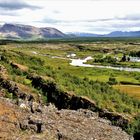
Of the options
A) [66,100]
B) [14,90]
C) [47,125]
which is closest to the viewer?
[47,125]

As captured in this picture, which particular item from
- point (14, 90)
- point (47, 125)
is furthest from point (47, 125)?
point (14, 90)

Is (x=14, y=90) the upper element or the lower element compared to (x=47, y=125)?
lower

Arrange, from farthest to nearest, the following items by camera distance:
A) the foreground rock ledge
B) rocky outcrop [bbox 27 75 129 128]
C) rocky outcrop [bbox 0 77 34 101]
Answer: rocky outcrop [bbox 27 75 129 128] < rocky outcrop [bbox 0 77 34 101] < the foreground rock ledge

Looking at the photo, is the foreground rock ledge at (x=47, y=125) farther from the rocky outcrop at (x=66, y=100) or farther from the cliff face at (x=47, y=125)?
the rocky outcrop at (x=66, y=100)

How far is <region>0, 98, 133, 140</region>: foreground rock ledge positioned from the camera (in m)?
31.4

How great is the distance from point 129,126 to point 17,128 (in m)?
25.9

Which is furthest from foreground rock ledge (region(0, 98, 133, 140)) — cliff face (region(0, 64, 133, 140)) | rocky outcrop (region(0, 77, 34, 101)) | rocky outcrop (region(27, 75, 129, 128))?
rocky outcrop (region(27, 75, 129, 128))

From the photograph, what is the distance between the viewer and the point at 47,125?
33.9 metres

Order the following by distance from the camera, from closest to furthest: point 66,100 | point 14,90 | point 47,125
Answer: point 47,125 < point 14,90 < point 66,100

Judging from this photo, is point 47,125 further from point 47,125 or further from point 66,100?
point 66,100

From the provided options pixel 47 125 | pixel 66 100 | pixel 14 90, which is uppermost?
pixel 47 125

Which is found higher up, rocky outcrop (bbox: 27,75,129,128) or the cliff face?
the cliff face

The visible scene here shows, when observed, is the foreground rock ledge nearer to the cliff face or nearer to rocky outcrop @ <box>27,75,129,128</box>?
the cliff face

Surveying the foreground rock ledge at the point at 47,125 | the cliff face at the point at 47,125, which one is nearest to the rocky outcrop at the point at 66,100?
the cliff face at the point at 47,125
